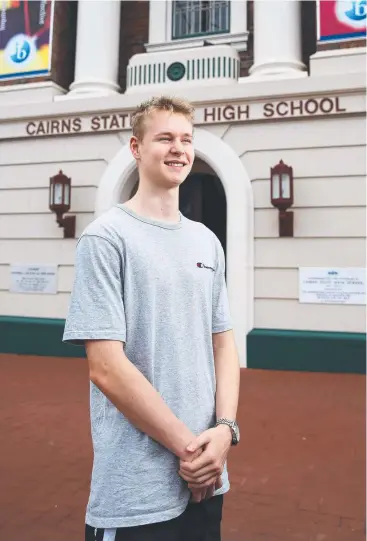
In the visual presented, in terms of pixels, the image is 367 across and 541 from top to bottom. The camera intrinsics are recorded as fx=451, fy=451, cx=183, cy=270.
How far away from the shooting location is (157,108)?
1.41m

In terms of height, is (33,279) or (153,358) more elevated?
(33,279)

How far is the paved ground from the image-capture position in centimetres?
288

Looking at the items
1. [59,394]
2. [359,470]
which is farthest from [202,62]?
[359,470]

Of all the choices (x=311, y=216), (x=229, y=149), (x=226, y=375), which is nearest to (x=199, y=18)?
(x=229, y=149)

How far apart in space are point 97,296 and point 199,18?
30.1ft

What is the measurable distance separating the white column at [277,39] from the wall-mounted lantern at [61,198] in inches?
152

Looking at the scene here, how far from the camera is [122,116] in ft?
27.2

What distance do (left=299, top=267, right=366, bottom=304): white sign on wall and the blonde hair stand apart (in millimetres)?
6216

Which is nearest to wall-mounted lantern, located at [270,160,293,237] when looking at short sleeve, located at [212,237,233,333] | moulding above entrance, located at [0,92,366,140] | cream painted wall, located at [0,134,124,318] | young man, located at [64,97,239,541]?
moulding above entrance, located at [0,92,366,140]

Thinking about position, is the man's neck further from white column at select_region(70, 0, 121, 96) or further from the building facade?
white column at select_region(70, 0, 121, 96)

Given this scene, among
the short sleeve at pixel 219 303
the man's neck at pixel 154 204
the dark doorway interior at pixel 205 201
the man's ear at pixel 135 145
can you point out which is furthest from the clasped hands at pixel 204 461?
the dark doorway interior at pixel 205 201

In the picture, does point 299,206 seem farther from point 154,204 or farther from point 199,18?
point 154,204

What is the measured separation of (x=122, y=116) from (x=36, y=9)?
9.42 feet

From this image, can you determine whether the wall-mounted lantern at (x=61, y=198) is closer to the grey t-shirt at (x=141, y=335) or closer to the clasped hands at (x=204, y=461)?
the grey t-shirt at (x=141, y=335)
